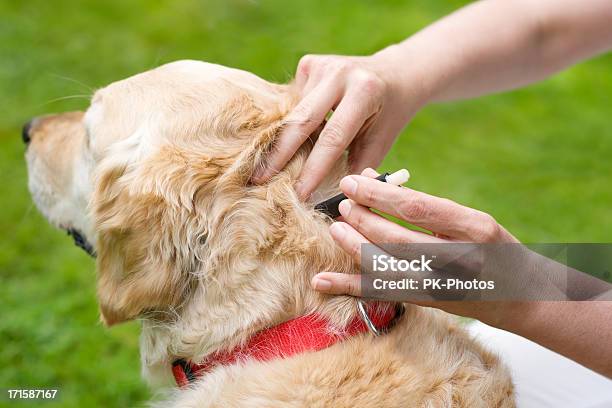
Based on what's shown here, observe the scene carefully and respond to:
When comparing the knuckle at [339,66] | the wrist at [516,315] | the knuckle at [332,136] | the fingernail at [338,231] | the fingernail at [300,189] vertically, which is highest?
the knuckle at [339,66]

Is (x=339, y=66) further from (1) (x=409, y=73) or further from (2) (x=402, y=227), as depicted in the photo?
(2) (x=402, y=227)

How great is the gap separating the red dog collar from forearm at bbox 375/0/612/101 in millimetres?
946

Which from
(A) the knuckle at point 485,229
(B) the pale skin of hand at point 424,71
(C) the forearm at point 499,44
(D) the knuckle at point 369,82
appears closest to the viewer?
(A) the knuckle at point 485,229

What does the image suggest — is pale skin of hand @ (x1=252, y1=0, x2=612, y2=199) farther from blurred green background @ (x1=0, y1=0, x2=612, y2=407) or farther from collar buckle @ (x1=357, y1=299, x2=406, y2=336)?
blurred green background @ (x1=0, y1=0, x2=612, y2=407)

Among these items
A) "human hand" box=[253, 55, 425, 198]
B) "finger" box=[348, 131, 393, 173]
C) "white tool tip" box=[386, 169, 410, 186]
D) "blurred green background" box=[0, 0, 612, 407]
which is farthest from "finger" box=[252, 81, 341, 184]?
"blurred green background" box=[0, 0, 612, 407]

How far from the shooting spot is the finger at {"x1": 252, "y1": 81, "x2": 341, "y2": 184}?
2.03 metres

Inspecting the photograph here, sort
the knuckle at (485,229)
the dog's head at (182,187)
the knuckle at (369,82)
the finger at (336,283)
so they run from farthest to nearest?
the knuckle at (369,82) → the dog's head at (182,187) → the finger at (336,283) → the knuckle at (485,229)

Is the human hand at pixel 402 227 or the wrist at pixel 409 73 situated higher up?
the wrist at pixel 409 73

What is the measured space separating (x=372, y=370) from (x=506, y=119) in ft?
16.8

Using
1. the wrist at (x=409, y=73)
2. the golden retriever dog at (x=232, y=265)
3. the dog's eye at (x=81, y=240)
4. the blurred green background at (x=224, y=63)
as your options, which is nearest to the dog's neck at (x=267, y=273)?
the golden retriever dog at (x=232, y=265)

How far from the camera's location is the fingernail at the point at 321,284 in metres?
1.85

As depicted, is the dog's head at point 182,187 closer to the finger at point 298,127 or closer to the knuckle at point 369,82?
the finger at point 298,127

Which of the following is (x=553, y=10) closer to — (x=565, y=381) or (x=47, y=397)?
(x=565, y=381)

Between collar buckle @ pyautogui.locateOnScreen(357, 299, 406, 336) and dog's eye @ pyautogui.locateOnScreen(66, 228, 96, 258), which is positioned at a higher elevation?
dog's eye @ pyautogui.locateOnScreen(66, 228, 96, 258)
